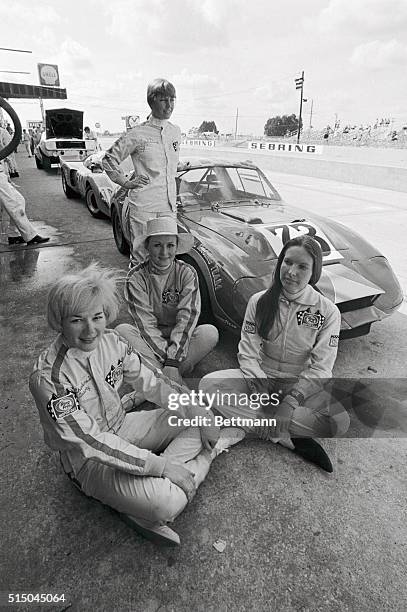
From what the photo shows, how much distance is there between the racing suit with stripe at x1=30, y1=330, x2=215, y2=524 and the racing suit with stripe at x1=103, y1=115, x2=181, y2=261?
4.94ft

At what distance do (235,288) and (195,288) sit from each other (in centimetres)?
26

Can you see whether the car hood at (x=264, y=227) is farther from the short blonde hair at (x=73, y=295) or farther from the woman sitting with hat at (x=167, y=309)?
the short blonde hair at (x=73, y=295)

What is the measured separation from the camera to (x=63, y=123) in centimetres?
1388

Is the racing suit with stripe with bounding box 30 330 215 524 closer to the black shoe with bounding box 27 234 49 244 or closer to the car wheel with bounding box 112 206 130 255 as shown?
the car wheel with bounding box 112 206 130 255

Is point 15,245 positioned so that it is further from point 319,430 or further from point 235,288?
point 319,430

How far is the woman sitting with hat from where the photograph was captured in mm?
2332

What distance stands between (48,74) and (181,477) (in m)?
49.4

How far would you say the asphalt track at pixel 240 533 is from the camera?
1311 mm

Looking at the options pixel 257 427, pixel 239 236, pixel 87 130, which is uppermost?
pixel 87 130

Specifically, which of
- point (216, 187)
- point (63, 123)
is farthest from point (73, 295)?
point (63, 123)

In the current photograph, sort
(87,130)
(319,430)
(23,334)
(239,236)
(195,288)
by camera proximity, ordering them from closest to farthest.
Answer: (319,430) → (195,288) → (239,236) → (23,334) → (87,130)

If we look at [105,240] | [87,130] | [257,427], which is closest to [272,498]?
[257,427]

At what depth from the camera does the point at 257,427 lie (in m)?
1.93

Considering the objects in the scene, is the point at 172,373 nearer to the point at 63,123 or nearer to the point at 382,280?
the point at 382,280
